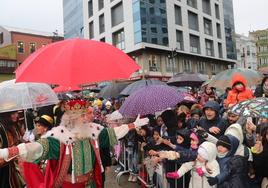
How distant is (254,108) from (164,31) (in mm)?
33252

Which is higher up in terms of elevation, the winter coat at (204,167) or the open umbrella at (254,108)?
the open umbrella at (254,108)

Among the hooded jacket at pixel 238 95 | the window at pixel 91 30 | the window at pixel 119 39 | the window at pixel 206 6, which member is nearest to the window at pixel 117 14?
the window at pixel 119 39

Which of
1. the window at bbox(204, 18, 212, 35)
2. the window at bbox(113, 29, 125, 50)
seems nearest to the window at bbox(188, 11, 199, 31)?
the window at bbox(204, 18, 212, 35)

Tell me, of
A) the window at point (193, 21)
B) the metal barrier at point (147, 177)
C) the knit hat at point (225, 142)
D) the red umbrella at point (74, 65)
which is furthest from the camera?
the window at point (193, 21)

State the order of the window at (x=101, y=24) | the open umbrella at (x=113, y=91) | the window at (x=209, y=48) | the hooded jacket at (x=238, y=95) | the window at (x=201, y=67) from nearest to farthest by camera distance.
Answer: the hooded jacket at (x=238, y=95)
the open umbrella at (x=113, y=91)
the window at (x=101, y=24)
the window at (x=201, y=67)
the window at (x=209, y=48)

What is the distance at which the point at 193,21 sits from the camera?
42562 mm

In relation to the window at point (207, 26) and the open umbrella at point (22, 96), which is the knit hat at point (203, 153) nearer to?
the open umbrella at point (22, 96)

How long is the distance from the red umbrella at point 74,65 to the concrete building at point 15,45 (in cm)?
4875

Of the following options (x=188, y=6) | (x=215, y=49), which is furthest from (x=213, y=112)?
(x=215, y=49)

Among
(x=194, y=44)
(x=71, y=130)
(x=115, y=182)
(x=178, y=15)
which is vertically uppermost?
(x=178, y=15)

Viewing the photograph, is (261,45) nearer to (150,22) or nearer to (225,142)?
(150,22)

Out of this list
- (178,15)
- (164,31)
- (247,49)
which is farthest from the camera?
(247,49)

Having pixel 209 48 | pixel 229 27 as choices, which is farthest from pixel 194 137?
pixel 229 27

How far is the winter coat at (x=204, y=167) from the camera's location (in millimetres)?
4160
